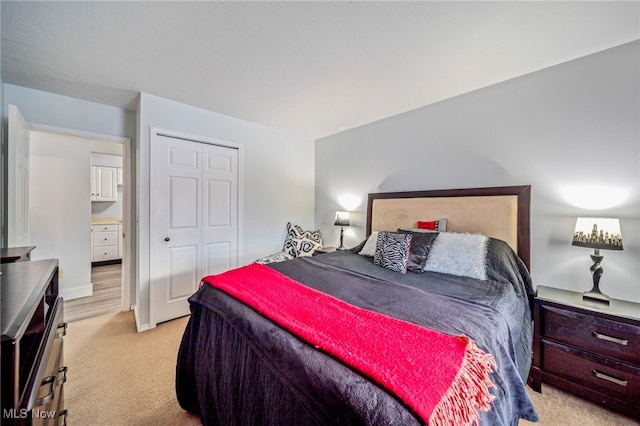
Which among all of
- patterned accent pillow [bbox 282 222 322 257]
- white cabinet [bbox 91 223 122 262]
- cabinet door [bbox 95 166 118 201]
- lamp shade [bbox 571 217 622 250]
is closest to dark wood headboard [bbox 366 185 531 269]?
lamp shade [bbox 571 217 622 250]

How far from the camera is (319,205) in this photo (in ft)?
13.2

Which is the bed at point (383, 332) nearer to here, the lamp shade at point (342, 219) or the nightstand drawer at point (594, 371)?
the nightstand drawer at point (594, 371)

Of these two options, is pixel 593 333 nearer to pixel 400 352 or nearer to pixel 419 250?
pixel 419 250

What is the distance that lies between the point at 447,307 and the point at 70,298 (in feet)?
14.8

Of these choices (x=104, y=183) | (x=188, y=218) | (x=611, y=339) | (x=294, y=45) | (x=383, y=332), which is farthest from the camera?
(x=104, y=183)

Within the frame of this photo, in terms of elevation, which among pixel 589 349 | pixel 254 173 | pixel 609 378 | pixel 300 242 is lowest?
pixel 609 378

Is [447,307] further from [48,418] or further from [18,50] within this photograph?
[18,50]

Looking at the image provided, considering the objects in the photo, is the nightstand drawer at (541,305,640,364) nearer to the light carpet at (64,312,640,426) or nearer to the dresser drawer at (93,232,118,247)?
the light carpet at (64,312,640,426)

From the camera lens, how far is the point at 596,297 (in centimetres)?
169

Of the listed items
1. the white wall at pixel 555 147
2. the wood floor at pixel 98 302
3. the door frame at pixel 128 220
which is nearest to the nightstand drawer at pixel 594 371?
the white wall at pixel 555 147

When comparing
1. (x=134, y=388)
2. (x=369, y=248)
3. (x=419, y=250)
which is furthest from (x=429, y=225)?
(x=134, y=388)

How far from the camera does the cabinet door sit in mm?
5246

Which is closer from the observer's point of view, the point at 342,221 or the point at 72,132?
the point at 72,132

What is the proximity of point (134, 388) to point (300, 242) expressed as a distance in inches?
88.5
